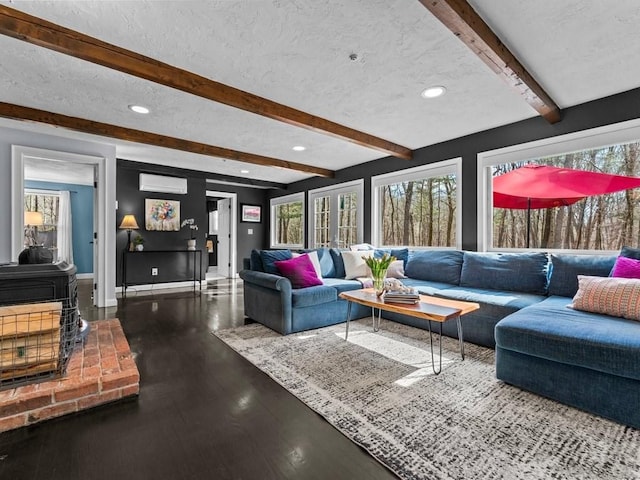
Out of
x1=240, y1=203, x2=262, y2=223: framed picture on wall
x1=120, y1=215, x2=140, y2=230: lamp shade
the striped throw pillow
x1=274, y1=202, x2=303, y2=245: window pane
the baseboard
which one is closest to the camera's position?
the striped throw pillow

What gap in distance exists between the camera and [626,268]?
2.39 metres

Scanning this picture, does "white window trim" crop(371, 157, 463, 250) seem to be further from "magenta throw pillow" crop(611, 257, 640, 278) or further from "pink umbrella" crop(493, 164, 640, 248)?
"magenta throw pillow" crop(611, 257, 640, 278)

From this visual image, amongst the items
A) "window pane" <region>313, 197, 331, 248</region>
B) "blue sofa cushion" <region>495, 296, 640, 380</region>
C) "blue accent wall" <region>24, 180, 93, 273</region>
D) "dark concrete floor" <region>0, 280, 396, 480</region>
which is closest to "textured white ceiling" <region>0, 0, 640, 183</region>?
"blue sofa cushion" <region>495, 296, 640, 380</region>

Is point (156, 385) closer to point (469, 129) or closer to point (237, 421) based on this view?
point (237, 421)

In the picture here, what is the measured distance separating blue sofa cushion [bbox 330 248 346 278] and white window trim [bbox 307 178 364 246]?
1.20 meters

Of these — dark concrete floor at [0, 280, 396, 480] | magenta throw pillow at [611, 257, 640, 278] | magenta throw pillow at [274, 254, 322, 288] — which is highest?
magenta throw pillow at [611, 257, 640, 278]

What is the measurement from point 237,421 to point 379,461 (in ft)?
2.57

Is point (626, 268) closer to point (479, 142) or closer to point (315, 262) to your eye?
point (479, 142)

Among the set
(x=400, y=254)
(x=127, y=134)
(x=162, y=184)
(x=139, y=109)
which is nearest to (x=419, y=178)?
(x=400, y=254)

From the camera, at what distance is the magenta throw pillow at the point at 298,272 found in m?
3.43

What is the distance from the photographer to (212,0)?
1.72 metres

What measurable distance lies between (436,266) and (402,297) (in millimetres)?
1561

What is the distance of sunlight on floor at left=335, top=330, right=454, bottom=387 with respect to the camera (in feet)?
7.36

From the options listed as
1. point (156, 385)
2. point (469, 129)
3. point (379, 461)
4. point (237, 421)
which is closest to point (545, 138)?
point (469, 129)
